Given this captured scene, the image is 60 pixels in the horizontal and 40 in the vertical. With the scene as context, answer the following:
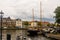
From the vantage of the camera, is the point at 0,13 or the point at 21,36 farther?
the point at 21,36

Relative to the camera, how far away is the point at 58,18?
212 ft

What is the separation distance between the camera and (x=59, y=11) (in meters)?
67.4

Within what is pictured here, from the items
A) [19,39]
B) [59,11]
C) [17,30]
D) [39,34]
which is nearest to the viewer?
[17,30]

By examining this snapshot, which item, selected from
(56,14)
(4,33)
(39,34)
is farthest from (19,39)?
(56,14)

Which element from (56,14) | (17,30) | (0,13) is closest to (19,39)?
(17,30)

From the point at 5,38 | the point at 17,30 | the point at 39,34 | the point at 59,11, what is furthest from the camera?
the point at 59,11

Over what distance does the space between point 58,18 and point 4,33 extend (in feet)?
146

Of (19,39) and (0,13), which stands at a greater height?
(0,13)

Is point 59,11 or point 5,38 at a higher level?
point 59,11

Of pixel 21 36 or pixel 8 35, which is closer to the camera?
pixel 8 35

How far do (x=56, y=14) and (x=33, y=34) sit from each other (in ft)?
32.3

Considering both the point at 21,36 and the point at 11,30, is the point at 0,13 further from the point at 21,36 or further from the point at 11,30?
the point at 21,36

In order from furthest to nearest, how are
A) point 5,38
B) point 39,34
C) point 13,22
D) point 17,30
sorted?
point 39,34, point 13,22, point 17,30, point 5,38

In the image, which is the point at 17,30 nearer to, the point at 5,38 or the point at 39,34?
the point at 5,38
